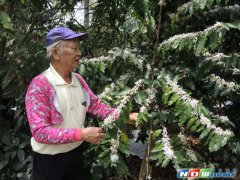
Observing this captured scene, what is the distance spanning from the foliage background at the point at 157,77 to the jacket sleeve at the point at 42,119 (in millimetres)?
237

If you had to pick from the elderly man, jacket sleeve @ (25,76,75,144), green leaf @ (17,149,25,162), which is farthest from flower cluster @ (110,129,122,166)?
green leaf @ (17,149,25,162)

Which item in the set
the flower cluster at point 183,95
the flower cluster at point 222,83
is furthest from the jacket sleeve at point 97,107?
the flower cluster at point 222,83

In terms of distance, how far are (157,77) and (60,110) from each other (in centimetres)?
64

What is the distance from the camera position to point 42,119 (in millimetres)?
1602

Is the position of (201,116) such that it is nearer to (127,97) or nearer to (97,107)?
(127,97)

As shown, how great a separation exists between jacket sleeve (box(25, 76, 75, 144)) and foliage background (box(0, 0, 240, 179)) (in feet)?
0.78

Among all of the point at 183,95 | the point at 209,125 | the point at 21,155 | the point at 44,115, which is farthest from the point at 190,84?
the point at 21,155

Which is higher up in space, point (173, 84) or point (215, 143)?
point (173, 84)

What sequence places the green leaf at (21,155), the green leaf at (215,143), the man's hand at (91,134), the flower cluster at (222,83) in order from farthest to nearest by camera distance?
the green leaf at (21,155) < the flower cluster at (222,83) < the green leaf at (215,143) < the man's hand at (91,134)

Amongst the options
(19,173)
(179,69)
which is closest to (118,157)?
(179,69)

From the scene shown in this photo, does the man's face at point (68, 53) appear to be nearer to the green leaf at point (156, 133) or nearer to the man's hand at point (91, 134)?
the man's hand at point (91, 134)

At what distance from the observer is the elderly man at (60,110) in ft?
5.18

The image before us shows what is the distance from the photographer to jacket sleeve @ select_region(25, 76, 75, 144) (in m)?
1.57
